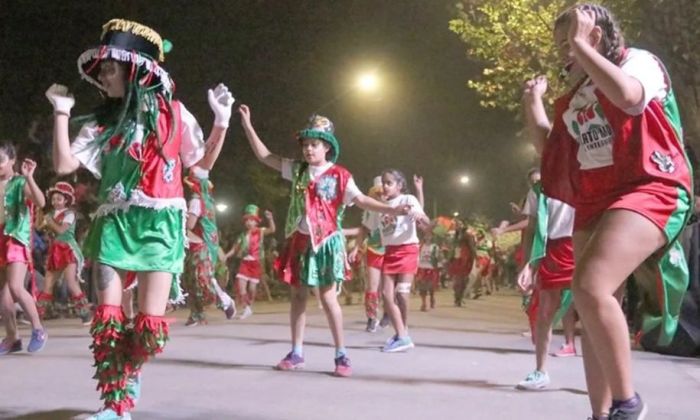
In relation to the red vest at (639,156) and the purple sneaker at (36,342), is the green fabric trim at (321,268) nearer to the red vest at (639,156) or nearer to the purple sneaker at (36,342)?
the purple sneaker at (36,342)

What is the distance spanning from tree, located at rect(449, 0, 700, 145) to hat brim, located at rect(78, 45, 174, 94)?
9.54m

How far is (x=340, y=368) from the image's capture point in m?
6.46

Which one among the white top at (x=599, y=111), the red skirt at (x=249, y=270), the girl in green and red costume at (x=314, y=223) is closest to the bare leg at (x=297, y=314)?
the girl in green and red costume at (x=314, y=223)

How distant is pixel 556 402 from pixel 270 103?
21007 millimetres

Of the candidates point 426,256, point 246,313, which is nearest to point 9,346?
point 246,313

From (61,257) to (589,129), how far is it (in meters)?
9.48

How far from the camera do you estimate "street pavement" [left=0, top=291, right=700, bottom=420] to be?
16.3ft

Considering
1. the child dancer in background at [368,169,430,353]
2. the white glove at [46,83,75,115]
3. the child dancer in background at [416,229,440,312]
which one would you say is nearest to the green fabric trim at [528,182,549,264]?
the child dancer in background at [368,169,430,353]

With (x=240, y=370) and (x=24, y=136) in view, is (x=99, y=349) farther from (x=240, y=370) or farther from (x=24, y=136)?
(x=24, y=136)

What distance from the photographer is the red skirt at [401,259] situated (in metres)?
8.96

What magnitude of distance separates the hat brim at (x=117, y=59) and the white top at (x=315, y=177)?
224cm

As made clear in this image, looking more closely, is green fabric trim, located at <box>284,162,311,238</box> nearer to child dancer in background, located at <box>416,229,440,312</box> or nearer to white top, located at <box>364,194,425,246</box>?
white top, located at <box>364,194,425,246</box>

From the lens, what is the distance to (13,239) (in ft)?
24.2

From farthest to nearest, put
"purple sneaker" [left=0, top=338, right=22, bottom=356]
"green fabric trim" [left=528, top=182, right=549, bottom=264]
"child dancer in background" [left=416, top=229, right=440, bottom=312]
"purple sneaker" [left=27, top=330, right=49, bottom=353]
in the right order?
1. "child dancer in background" [left=416, top=229, right=440, bottom=312]
2. "purple sneaker" [left=27, top=330, right=49, bottom=353]
3. "purple sneaker" [left=0, top=338, right=22, bottom=356]
4. "green fabric trim" [left=528, top=182, right=549, bottom=264]
